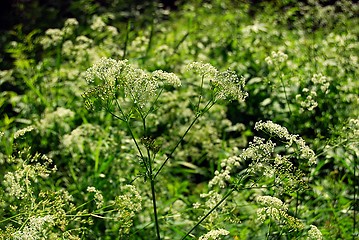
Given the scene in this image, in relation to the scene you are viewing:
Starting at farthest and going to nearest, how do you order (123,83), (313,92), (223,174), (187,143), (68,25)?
(68,25) → (187,143) → (313,92) → (223,174) → (123,83)

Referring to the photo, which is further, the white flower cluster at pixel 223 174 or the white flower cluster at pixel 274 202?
the white flower cluster at pixel 223 174

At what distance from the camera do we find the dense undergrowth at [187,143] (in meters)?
2.33

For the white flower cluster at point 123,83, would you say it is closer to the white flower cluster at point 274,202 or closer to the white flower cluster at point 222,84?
the white flower cluster at point 222,84

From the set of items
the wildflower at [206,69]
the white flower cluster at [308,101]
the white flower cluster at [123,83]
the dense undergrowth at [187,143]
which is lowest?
the dense undergrowth at [187,143]

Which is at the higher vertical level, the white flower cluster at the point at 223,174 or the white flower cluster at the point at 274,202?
the white flower cluster at the point at 274,202

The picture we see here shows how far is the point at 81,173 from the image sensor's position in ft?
12.4

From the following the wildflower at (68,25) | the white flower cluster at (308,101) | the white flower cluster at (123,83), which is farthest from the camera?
the wildflower at (68,25)

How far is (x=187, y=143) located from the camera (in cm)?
399

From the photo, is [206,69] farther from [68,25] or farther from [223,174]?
[68,25]

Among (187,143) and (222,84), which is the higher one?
(222,84)

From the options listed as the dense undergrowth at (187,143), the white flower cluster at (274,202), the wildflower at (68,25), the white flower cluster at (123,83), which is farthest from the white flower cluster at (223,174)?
the wildflower at (68,25)

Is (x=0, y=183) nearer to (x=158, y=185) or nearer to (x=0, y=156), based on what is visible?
(x=0, y=156)

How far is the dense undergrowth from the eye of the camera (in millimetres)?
2326

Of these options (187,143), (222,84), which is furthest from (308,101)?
(187,143)
